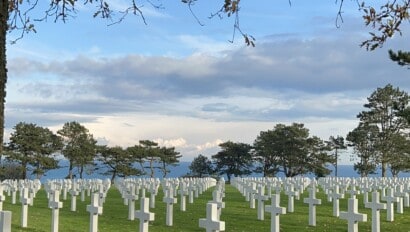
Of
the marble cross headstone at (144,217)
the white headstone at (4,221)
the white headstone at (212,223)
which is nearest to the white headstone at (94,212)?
the marble cross headstone at (144,217)

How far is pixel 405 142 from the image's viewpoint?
1998 inches

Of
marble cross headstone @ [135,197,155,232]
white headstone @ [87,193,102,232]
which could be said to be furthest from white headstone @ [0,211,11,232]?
white headstone @ [87,193,102,232]

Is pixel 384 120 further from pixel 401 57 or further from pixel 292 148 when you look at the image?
pixel 401 57

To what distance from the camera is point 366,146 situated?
53.6 metres

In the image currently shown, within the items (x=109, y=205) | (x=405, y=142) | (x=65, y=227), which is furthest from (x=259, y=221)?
(x=405, y=142)

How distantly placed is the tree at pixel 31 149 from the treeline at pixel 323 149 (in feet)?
57.2

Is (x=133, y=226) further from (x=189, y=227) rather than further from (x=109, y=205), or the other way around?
(x=109, y=205)

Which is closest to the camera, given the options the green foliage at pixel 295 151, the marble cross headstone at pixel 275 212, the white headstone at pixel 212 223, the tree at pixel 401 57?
the white headstone at pixel 212 223

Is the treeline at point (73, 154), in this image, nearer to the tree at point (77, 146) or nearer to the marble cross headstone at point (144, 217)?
the tree at point (77, 146)

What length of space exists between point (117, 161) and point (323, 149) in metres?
19.9

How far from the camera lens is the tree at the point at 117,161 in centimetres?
4972

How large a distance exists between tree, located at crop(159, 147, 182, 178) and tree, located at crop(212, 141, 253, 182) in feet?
14.5

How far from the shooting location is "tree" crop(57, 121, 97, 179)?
4878cm

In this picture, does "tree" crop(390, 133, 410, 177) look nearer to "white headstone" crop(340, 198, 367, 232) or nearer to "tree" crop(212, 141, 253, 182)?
"tree" crop(212, 141, 253, 182)
